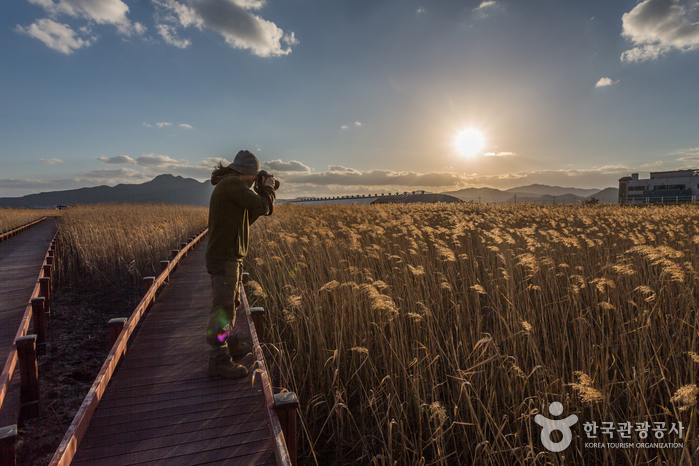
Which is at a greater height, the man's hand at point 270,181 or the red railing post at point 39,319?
the man's hand at point 270,181

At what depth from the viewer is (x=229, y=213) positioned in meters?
3.11

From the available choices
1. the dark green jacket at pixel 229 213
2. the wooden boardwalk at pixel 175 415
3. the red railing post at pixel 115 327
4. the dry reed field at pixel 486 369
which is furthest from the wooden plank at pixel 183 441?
the dark green jacket at pixel 229 213

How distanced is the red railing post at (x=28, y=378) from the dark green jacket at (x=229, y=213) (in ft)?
6.91

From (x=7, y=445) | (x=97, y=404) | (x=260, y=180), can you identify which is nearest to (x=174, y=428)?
(x=97, y=404)

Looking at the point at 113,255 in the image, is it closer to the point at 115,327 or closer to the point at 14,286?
the point at 14,286

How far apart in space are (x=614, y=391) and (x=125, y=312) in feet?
27.6

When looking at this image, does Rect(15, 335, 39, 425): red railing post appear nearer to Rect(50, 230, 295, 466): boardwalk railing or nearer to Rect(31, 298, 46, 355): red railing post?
Rect(50, 230, 295, 466): boardwalk railing

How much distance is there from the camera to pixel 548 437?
2.27 metres

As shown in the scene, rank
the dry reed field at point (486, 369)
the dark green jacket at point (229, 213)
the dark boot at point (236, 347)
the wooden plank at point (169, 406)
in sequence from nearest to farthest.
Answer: the dry reed field at point (486, 369)
the wooden plank at point (169, 406)
the dark green jacket at point (229, 213)
the dark boot at point (236, 347)

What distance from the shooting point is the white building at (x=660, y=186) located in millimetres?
68438

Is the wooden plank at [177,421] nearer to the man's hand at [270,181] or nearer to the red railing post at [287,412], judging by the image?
the red railing post at [287,412]

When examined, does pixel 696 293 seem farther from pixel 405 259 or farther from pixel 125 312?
pixel 125 312

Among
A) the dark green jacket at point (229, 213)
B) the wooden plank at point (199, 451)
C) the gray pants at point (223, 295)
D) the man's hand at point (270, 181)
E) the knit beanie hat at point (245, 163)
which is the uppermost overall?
the knit beanie hat at point (245, 163)

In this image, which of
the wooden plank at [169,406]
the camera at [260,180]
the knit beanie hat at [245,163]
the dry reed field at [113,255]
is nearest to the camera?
the wooden plank at [169,406]
